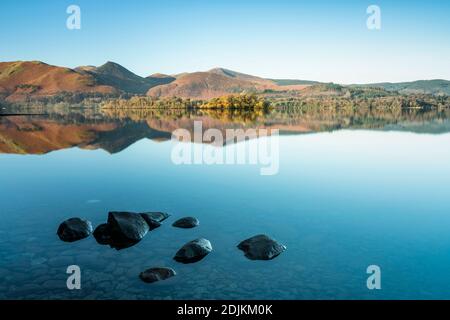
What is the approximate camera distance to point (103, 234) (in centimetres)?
1493

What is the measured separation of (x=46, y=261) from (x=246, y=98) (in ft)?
591

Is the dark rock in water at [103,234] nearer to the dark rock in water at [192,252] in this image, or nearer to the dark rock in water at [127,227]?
the dark rock in water at [127,227]

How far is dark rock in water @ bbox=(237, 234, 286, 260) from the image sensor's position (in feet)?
43.3

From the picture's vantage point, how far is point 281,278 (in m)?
11.8

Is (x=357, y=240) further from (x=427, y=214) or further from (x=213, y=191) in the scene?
(x=213, y=191)

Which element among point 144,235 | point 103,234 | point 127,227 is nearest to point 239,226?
point 144,235

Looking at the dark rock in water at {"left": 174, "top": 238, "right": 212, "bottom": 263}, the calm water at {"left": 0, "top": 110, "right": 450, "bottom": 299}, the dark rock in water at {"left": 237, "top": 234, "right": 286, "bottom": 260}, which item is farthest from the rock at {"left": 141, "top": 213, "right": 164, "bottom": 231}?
the dark rock in water at {"left": 237, "top": 234, "right": 286, "bottom": 260}

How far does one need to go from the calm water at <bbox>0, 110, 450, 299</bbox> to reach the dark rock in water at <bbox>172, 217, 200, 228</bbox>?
44 centimetres

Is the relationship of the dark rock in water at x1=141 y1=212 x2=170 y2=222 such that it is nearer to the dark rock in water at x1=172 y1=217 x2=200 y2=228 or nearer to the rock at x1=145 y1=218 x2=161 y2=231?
the rock at x1=145 y1=218 x2=161 y2=231

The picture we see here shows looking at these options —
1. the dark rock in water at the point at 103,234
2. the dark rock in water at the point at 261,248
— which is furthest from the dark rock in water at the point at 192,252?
the dark rock in water at the point at 103,234

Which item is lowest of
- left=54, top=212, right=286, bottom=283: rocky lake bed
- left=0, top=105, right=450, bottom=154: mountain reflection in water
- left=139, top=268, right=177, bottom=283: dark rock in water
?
left=139, top=268, right=177, bottom=283: dark rock in water

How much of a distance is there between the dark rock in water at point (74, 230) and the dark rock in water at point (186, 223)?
3.40 m

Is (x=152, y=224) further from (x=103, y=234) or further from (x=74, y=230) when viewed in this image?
(x=74, y=230)
